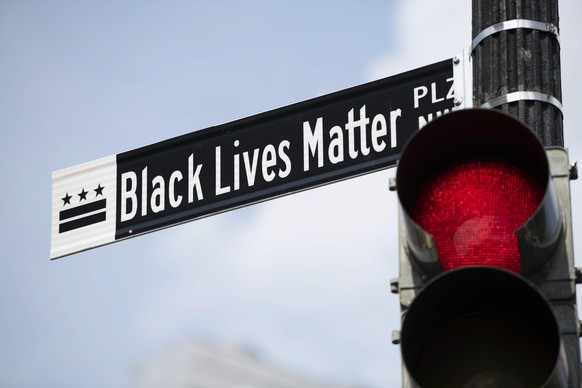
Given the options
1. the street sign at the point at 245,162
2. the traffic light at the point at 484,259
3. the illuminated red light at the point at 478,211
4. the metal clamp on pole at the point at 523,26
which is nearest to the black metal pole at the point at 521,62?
the metal clamp on pole at the point at 523,26

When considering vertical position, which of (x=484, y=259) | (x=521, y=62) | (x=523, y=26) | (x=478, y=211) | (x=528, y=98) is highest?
(x=523, y=26)

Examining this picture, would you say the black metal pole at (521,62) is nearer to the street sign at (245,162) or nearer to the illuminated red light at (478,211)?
the street sign at (245,162)

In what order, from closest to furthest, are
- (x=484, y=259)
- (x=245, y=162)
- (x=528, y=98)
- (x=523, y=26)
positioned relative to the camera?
(x=484, y=259)
(x=528, y=98)
(x=523, y=26)
(x=245, y=162)

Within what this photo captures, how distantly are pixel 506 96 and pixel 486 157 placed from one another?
1007mm

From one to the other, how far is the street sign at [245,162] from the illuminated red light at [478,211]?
125 centimetres

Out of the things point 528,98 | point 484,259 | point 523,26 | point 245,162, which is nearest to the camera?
point 484,259

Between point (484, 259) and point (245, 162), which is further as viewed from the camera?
point (245, 162)

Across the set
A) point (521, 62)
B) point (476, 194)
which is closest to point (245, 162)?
point (521, 62)

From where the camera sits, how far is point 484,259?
2.80 m

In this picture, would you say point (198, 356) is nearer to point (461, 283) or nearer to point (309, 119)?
point (461, 283)

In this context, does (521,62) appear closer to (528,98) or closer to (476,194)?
(528,98)

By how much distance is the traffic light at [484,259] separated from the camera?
8.82ft

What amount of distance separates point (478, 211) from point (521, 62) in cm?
128

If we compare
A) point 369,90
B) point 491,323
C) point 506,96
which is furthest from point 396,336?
point 369,90
